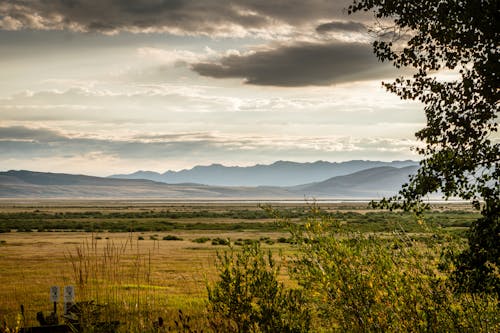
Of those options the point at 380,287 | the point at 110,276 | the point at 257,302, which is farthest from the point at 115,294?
the point at 380,287

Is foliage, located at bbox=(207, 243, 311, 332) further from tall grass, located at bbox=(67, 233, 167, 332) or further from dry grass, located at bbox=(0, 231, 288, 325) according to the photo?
tall grass, located at bbox=(67, 233, 167, 332)

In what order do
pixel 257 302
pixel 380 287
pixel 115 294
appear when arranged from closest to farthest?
1. pixel 380 287
2. pixel 257 302
3. pixel 115 294

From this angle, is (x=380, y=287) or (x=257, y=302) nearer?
(x=380, y=287)

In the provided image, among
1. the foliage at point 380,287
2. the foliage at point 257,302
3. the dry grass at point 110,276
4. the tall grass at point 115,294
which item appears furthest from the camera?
the dry grass at point 110,276

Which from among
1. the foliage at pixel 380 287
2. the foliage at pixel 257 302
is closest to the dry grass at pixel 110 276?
the foliage at pixel 257 302

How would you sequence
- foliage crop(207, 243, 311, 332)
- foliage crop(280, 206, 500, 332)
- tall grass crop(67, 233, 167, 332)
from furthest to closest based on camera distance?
tall grass crop(67, 233, 167, 332)
foliage crop(207, 243, 311, 332)
foliage crop(280, 206, 500, 332)

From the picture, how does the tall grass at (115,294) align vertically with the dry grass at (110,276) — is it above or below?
above

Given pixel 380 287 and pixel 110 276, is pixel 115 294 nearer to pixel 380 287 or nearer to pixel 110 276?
pixel 110 276

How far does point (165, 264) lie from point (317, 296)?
1236 inches

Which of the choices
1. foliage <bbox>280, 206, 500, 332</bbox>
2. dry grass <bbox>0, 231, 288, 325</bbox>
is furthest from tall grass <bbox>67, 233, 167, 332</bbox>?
foliage <bbox>280, 206, 500, 332</bbox>

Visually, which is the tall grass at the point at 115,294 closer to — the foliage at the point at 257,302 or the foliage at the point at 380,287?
the foliage at the point at 257,302

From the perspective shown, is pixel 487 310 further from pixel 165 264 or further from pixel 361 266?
pixel 165 264

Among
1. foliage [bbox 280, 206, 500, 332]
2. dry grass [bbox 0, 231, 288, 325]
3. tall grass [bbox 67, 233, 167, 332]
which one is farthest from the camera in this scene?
dry grass [bbox 0, 231, 288, 325]

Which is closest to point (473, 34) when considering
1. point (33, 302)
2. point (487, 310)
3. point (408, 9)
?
point (408, 9)
